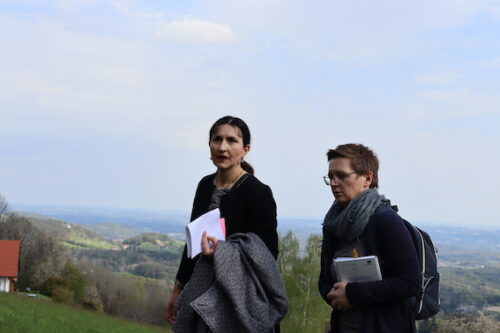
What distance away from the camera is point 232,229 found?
13.7 ft

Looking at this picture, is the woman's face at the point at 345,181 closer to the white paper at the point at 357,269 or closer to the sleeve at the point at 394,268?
the sleeve at the point at 394,268

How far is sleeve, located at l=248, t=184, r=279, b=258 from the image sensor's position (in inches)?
163

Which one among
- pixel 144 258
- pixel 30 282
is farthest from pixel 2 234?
pixel 144 258

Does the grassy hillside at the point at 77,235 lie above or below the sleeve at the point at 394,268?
below

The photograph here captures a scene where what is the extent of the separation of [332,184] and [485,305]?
230ft

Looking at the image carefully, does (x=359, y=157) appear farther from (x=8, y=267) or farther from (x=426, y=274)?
(x=8, y=267)

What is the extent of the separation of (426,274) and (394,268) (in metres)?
0.17

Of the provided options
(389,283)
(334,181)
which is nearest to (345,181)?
(334,181)

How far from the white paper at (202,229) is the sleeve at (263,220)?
0.62ft

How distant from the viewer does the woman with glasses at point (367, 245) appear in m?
3.42

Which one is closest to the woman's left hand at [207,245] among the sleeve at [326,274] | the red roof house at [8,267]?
the sleeve at [326,274]

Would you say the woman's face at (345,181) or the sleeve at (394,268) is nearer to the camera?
the sleeve at (394,268)

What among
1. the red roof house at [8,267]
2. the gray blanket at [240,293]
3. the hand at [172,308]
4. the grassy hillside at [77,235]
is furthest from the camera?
the grassy hillside at [77,235]

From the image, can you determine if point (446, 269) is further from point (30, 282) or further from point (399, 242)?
point (399, 242)
